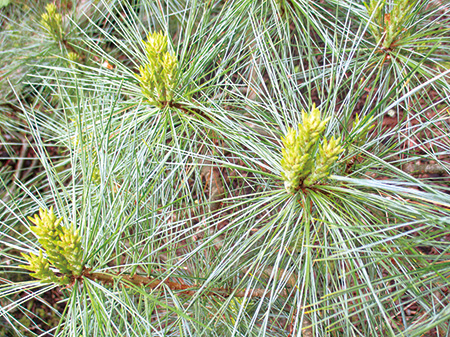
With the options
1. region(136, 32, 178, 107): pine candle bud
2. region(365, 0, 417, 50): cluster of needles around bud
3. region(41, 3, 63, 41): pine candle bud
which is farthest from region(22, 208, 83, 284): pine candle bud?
region(41, 3, 63, 41): pine candle bud

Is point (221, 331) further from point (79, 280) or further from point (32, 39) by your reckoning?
point (32, 39)

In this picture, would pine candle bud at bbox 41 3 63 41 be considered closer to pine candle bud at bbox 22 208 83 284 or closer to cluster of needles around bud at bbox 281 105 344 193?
pine candle bud at bbox 22 208 83 284

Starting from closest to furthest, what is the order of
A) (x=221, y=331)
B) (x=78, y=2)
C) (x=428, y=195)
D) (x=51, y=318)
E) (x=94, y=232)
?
(x=428, y=195)
(x=94, y=232)
(x=221, y=331)
(x=78, y=2)
(x=51, y=318)

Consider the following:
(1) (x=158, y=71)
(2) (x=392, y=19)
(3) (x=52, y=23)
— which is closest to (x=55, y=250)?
(1) (x=158, y=71)

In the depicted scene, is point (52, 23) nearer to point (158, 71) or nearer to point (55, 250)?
point (158, 71)

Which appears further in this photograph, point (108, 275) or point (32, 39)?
point (32, 39)

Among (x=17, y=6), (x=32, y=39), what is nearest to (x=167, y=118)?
(x=32, y=39)
